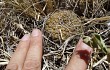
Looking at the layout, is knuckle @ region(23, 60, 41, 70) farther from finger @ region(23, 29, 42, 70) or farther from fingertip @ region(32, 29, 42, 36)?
fingertip @ region(32, 29, 42, 36)

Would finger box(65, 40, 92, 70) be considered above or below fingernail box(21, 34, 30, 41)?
below

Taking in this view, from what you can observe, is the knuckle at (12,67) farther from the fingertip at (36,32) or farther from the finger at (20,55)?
the fingertip at (36,32)

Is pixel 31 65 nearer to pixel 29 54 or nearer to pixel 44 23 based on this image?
pixel 29 54

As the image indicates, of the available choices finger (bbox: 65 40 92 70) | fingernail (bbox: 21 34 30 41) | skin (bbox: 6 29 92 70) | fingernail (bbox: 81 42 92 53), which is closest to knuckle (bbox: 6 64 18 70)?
skin (bbox: 6 29 92 70)

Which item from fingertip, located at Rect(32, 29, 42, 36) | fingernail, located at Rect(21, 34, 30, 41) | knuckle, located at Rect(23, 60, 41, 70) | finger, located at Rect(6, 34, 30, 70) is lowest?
knuckle, located at Rect(23, 60, 41, 70)

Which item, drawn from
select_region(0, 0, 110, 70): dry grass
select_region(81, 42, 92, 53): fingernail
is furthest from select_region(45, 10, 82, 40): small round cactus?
select_region(81, 42, 92, 53): fingernail

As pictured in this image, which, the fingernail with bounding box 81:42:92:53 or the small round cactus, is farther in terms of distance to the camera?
the small round cactus
